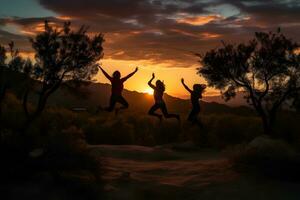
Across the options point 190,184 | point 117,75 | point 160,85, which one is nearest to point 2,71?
point 117,75

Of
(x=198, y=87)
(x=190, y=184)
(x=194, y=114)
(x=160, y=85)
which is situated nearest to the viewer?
(x=190, y=184)

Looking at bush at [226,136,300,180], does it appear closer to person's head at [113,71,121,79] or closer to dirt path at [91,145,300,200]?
dirt path at [91,145,300,200]

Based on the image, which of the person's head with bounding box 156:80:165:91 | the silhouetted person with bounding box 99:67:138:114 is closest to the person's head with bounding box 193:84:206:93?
the person's head with bounding box 156:80:165:91

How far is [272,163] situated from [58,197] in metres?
6.05

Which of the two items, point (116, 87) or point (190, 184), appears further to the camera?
point (116, 87)

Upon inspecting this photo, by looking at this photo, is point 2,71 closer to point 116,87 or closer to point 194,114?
point 116,87

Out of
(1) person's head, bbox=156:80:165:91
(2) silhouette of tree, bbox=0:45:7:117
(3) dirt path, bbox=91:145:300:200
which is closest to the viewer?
(3) dirt path, bbox=91:145:300:200

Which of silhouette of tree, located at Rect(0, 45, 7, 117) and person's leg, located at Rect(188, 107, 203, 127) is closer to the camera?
silhouette of tree, located at Rect(0, 45, 7, 117)

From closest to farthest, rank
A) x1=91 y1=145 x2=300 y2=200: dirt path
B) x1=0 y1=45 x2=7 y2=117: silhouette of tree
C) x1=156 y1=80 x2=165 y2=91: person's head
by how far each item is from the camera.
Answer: x1=91 y1=145 x2=300 y2=200: dirt path
x1=0 y1=45 x2=7 y2=117: silhouette of tree
x1=156 y1=80 x2=165 y2=91: person's head

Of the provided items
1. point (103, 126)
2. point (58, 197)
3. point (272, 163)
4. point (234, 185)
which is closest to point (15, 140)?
point (58, 197)

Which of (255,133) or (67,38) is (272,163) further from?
(255,133)

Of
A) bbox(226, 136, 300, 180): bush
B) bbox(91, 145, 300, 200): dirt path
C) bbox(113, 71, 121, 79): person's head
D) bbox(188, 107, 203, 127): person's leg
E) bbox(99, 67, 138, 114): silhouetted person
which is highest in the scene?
bbox(113, 71, 121, 79): person's head

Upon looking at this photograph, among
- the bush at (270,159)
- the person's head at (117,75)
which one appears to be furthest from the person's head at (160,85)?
the bush at (270,159)

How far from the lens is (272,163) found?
1592cm
